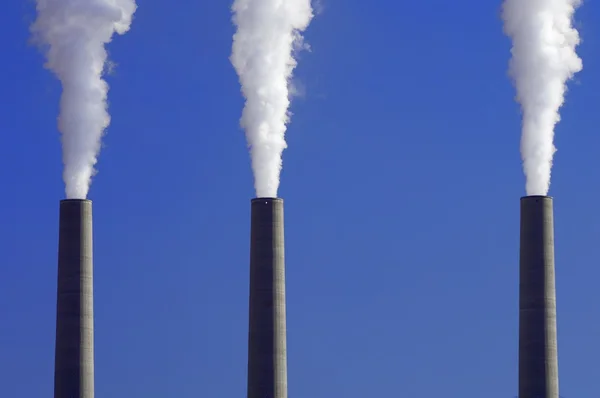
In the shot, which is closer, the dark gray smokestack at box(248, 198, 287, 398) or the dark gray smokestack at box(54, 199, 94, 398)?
the dark gray smokestack at box(54, 199, 94, 398)

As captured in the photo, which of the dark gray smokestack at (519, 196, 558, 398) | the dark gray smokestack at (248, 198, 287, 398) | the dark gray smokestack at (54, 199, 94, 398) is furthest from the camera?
the dark gray smokestack at (248, 198, 287, 398)

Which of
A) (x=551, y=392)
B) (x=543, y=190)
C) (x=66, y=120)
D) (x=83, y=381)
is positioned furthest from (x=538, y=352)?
(x=66, y=120)

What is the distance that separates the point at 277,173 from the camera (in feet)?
203

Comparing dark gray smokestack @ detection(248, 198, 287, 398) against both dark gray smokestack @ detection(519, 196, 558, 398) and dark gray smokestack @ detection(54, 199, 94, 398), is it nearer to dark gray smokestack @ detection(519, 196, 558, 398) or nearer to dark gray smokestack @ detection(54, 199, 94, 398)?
dark gray smokestack @ detection(54, 199, 94, 398)

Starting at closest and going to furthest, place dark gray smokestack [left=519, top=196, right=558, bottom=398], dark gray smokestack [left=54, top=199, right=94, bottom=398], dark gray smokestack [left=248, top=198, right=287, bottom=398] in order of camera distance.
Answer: dark gray smokestack [left=519, top=196, right=558, bottom=398], dark gray smokestack [left=54, top=199, right=94, bottom=398], dark gray smokestack [left=248, top=198, right=287, bottom=398]

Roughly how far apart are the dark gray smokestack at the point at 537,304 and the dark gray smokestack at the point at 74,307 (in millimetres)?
14614

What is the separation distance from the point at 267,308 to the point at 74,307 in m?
6.57

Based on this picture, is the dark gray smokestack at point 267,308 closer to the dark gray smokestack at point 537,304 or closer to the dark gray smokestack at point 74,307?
the dark gray smokestack at point 74,307

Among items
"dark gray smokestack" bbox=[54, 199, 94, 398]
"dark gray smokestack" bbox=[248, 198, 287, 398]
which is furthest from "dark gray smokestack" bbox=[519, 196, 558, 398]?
"dark gray smokestack" bbox=[54, 199, 94, 398]

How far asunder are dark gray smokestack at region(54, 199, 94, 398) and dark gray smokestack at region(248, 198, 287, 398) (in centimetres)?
555

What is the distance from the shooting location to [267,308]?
58.5m

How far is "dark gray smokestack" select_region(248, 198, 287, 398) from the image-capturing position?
191 feet

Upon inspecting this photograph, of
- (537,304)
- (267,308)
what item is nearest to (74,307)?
(267,308)

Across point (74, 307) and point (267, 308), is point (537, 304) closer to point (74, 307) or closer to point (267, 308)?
point (267, 308)
